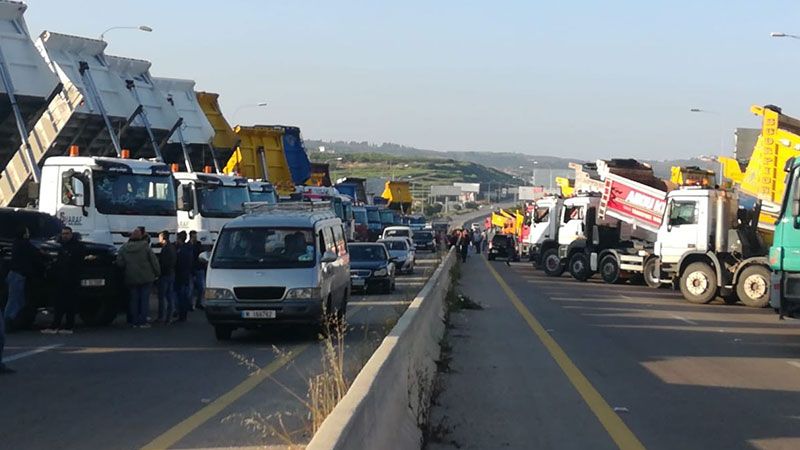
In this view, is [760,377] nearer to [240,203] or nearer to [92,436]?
[92,436]

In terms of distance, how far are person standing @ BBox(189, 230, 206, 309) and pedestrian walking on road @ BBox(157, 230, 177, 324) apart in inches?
54.1

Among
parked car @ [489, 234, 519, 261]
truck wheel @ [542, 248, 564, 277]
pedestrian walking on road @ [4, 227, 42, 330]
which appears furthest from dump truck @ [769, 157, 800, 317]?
parked car @ [489, 234, 519, 261]

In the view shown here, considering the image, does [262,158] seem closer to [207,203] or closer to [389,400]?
[207,203]

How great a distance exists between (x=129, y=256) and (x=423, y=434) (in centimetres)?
1073

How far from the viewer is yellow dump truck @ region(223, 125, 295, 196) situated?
37844 mm

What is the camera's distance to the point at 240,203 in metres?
28.5

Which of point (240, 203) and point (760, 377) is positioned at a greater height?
point (240, 203)

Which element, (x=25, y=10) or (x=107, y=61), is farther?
(x=107, y=61)

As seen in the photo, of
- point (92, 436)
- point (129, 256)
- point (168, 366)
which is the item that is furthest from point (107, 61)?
point (92, 436)

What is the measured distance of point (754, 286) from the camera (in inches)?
1105

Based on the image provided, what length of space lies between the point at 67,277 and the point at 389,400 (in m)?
10.9

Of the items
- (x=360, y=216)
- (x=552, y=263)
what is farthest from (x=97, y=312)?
(x=360, y=216)

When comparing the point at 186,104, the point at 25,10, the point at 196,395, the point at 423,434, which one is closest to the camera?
the point at 423,434

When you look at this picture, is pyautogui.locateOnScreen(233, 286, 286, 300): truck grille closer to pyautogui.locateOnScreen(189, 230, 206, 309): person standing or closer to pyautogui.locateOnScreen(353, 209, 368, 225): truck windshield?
pyautogui.locateOnScreen(189, 230, 206, 309): person standing
